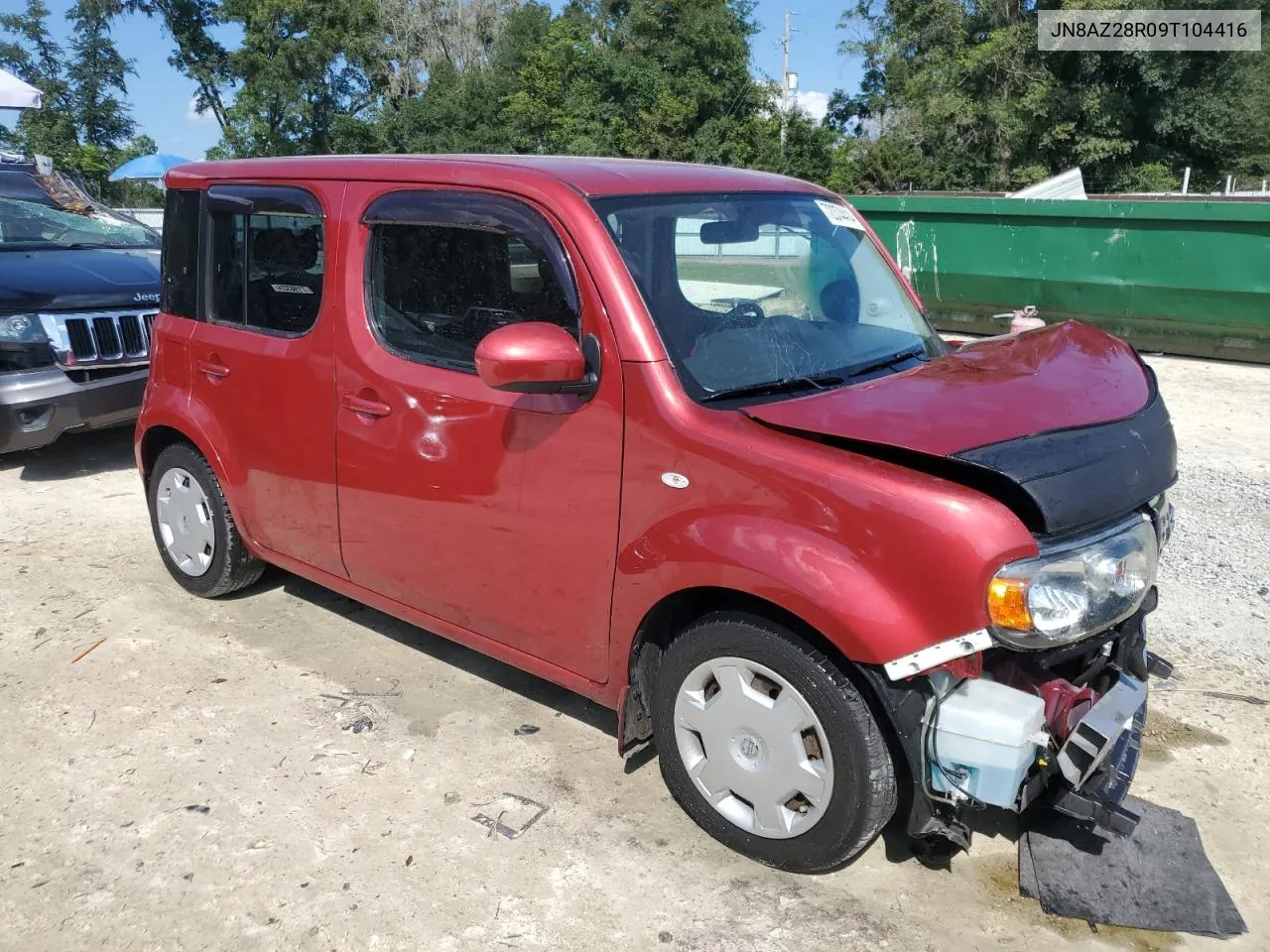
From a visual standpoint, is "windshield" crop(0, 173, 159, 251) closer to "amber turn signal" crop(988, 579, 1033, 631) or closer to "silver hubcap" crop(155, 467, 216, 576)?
"silver hubcap" crop(155, 467, 216, 576)

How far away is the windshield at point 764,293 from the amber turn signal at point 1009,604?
34.4 inches

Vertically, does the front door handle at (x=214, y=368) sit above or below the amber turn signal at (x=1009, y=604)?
above

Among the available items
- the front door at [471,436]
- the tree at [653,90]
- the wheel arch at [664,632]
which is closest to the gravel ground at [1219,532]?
the wheel arch at [664,632]

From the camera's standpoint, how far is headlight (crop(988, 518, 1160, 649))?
234cm

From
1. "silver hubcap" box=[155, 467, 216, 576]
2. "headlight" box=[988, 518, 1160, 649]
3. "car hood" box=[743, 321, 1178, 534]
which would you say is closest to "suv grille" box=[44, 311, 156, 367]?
"silver hubcap" box=[155, 467, 216, 576]

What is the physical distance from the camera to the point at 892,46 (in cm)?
4062

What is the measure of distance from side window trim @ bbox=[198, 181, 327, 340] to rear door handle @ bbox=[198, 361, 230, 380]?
0.17m

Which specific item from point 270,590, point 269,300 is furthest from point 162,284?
point 270,590

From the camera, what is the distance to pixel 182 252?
4348mm

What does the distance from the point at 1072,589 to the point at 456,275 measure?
2058 mm

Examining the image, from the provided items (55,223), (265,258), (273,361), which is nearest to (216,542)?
(273,361)

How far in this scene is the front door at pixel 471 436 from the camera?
3016 millimetres

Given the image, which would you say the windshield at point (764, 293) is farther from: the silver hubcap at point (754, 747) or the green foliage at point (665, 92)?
the green foliage at point (665, 92)

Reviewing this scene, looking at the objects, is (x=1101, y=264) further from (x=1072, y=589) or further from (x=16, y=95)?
(x=16, y=95)
